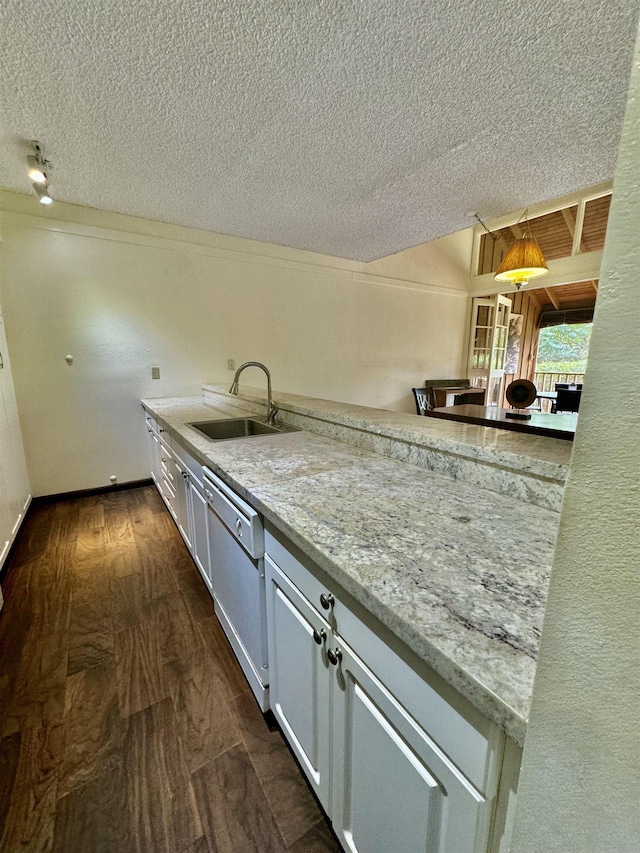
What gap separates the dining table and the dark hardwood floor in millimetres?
2482

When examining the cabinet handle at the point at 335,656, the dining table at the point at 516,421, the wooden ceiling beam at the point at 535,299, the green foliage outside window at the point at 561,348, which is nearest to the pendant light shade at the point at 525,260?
the dining table at the point at 516,421

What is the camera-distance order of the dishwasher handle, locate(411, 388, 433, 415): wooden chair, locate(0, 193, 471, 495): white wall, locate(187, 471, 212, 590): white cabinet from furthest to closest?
locate(411, 388, 433, 415): wooden chair < locate(0, 193, 471, 495): white wall < locate(187, 471, 212, 590): white cabinet < the dishwasher handle

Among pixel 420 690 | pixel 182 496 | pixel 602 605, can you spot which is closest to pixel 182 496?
pixel 182 496

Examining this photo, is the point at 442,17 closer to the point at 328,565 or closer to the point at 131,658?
the point at 328,565

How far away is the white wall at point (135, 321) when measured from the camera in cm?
284

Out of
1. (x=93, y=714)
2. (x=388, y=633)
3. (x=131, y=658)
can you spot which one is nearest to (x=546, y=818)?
(x=388, y=633)

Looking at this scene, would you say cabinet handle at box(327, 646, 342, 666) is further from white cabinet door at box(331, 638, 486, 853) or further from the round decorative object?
the round decorative object

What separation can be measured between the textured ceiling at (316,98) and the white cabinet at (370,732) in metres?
1.87

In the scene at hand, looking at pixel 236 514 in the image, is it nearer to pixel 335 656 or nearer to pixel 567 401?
pixel 335 656

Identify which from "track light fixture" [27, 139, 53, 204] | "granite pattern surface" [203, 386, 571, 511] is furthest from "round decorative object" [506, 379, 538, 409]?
"track light fixture" [27, 139, 53, 204]

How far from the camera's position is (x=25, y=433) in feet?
9.52

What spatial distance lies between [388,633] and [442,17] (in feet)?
6.51

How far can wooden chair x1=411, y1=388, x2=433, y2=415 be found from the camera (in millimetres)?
5160

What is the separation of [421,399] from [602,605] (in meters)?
5.06
